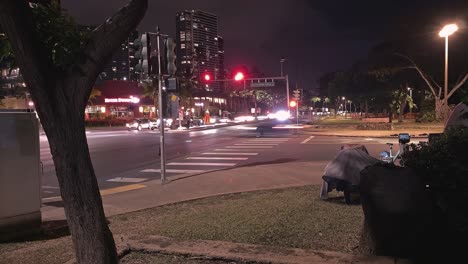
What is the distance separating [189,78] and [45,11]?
65939 mm

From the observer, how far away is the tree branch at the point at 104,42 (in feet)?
12.7

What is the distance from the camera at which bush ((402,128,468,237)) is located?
4.74 m

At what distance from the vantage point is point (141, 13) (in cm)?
411

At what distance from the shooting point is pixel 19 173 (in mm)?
6645

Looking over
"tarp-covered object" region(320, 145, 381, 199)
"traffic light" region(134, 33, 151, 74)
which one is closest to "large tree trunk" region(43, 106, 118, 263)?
"tarp-covered object" region(320, 145, 381, 199)

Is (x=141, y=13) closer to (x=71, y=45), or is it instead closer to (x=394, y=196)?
(x=71, y=45)

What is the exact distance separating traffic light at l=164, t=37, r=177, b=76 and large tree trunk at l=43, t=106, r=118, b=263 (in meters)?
8.23

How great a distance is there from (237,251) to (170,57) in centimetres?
792

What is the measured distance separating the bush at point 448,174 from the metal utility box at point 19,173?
559 cm

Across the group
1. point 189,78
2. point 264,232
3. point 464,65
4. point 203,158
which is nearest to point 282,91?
point 189,78

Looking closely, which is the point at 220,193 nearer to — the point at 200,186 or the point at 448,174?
the point at 200,186

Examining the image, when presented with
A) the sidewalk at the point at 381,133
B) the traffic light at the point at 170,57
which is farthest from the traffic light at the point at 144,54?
the sidewalk at the point at 381,133

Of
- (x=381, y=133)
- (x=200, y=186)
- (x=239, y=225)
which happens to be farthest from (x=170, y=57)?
(x=381, y=133)

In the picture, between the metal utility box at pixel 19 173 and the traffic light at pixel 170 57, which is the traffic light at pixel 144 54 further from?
the metal utility box at pixel 19 173
